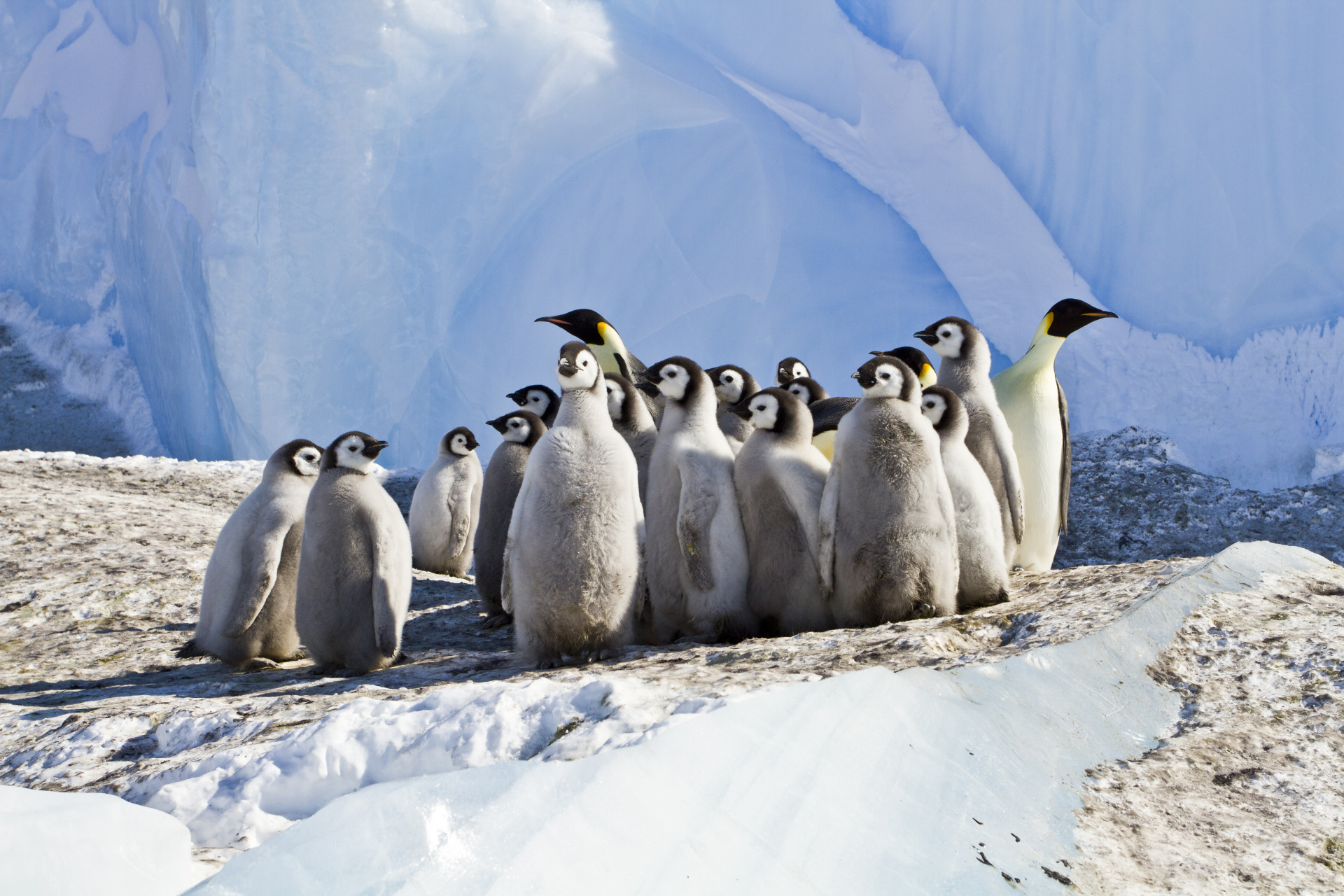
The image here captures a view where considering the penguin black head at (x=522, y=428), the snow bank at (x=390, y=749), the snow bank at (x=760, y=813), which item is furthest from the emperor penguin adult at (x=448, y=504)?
the snow bank at (x=760, y=813)

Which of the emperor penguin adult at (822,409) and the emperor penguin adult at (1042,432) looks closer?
the emperor penguin adult at (822,409)

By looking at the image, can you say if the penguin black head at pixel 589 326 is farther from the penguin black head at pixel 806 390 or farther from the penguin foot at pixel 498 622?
the penguin foot at pixel 498 622

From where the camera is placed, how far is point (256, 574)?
11.9 feet

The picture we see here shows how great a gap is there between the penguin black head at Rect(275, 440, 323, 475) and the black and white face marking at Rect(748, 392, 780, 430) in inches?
69.3

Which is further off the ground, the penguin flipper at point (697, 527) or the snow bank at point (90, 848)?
the penguin flipper at point (697, 527)

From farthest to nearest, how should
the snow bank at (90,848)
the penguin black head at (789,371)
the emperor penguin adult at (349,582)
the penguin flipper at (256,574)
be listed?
the penguin black head at (789,371) < the penguin flipper at (256,574) < the emperor penguin adult at (349,582) < the snow bank at (90,848)

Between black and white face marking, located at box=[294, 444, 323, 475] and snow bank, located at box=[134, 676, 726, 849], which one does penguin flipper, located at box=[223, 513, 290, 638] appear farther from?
snow bank, located at box=[134, 676, 726, 849]

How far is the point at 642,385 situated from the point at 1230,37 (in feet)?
22.4

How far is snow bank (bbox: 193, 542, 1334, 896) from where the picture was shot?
3.95 feet

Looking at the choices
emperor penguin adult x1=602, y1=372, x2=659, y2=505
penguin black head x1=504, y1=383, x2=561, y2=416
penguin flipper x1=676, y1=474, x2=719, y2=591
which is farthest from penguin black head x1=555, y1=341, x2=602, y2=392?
penguin black head x1=504, y1=383, x2=561, y2=416

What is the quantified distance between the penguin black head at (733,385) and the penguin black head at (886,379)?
129 cm

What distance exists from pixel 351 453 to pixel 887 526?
6.30ft

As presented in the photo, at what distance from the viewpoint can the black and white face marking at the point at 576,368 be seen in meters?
3.24

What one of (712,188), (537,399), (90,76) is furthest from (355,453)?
(90,76)
